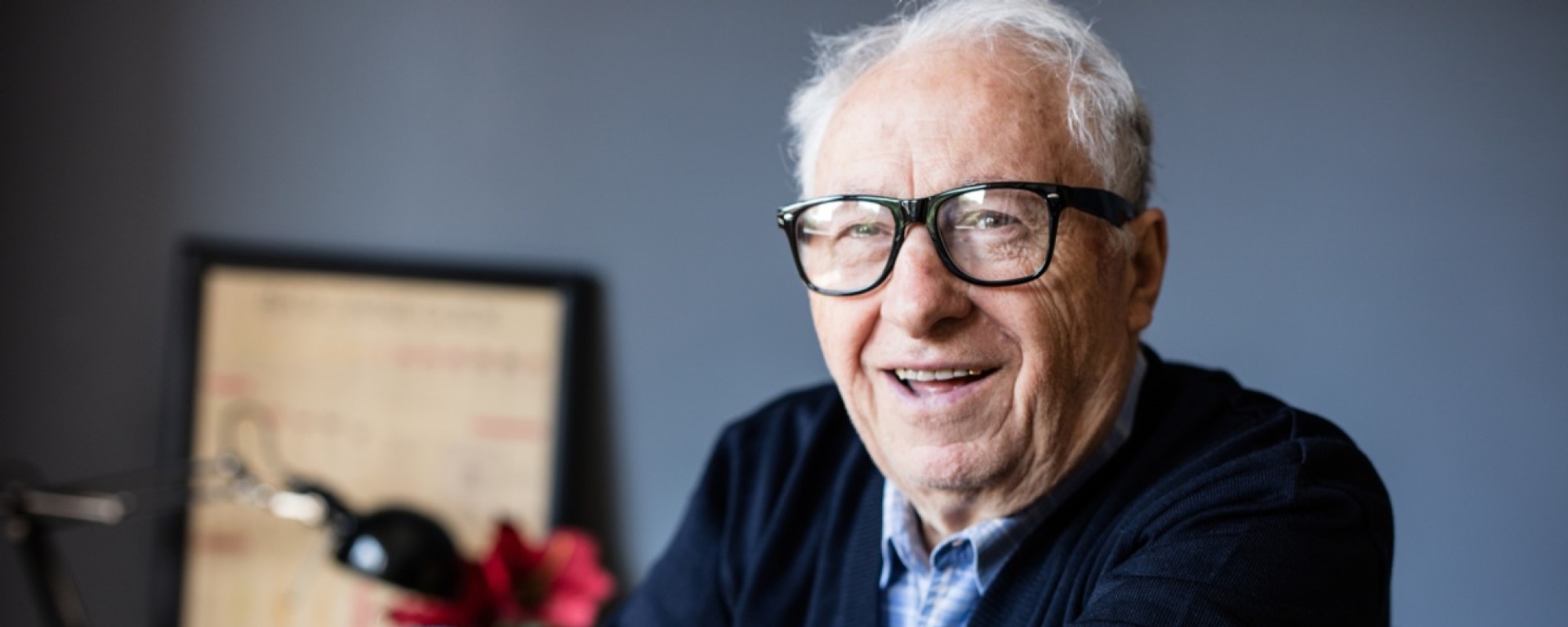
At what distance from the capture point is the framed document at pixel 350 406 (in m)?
2.16

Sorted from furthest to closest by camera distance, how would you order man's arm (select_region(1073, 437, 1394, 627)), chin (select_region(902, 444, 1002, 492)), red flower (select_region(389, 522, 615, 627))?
red flower (select_region(389, 522, 615, 627)) → chin (select_region(902, 444, 1002, 492)) → man's arm (select_region(1073, 437, 1394, 627))

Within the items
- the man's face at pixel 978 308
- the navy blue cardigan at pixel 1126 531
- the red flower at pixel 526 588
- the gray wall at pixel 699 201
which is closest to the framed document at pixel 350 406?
the gray wall at pixel 699 201

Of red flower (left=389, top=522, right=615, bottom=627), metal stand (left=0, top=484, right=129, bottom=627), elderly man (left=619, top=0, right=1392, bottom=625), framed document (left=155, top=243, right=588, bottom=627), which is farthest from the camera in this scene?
framed document (left=155, top=243, right=588, bottom=627)

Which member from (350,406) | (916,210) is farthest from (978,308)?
(350,406)

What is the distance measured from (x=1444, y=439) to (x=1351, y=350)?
0.58 ft

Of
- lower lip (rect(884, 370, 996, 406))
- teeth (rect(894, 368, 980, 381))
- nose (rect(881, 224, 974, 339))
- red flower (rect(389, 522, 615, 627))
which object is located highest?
nose (rect(881, 224, 974, 339))

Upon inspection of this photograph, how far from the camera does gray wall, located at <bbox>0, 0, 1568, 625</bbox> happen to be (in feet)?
5.98

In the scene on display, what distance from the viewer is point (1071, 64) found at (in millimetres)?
1163

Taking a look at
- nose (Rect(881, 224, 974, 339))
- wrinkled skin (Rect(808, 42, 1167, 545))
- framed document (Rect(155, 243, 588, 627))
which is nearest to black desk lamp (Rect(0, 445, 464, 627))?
framed document (Rect(155, 243, 588, 627))

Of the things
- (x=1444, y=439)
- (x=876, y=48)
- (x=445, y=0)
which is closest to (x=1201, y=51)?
(x=1444, y=439)

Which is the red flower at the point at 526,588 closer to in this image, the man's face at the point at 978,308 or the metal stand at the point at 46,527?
the metal stand at the point at 46,527

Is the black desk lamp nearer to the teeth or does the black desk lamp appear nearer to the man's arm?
the teeth

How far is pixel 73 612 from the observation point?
1.87 metres

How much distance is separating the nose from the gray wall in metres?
0.92
